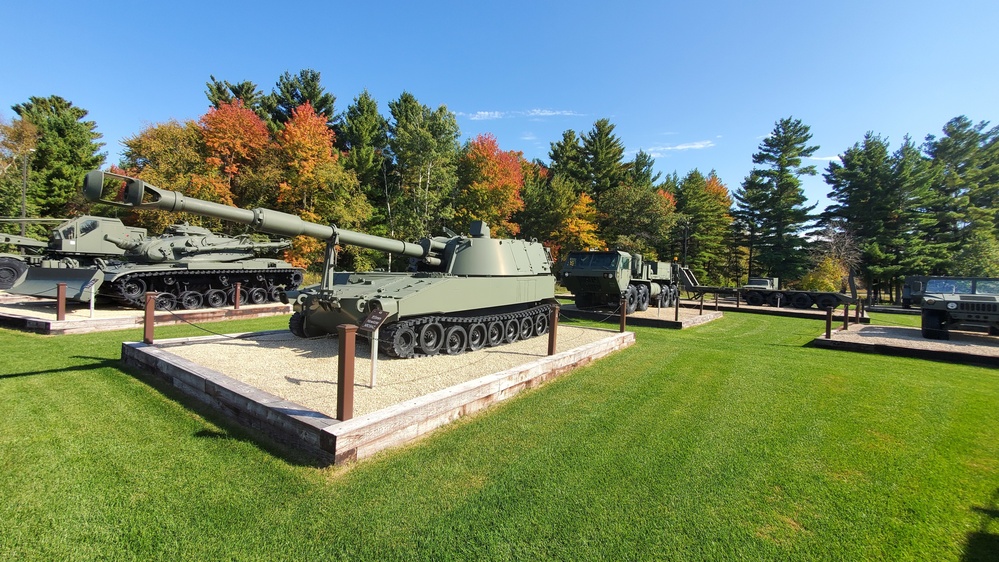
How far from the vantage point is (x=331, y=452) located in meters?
3.74

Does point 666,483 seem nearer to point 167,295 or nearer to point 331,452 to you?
point 331,452

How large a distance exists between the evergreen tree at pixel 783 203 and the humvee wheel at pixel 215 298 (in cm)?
3404

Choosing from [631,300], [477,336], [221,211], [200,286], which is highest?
[221,211]

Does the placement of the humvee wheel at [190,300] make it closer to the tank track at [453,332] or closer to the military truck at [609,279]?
the tank track at [453,332]

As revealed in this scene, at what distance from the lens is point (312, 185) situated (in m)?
25.0

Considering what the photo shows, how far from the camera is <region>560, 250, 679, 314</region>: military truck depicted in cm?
1469

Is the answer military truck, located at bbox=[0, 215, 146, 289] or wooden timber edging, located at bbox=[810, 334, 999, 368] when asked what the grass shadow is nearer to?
wooden timber edging, located at bbox=[810, 334, 999, 368]

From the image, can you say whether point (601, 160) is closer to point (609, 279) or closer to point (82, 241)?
point (609, 279)

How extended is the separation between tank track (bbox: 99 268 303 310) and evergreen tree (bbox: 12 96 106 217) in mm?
21722

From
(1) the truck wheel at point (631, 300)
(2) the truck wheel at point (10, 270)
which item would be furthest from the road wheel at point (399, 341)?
(2) the truck wheel at point (10, 270)

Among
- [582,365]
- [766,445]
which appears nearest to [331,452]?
[766,445]

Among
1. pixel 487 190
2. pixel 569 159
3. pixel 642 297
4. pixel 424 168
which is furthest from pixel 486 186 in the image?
pixel 642 297

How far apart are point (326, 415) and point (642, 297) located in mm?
14120

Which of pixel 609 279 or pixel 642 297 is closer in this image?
pixel 609 279
